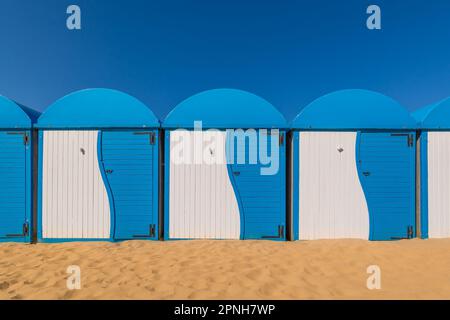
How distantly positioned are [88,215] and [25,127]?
214cm

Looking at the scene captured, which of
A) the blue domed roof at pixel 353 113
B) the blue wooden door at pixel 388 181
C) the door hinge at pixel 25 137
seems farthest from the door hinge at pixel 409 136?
the door hinge at pixel 25 137

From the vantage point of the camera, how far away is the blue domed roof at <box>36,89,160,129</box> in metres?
4.18

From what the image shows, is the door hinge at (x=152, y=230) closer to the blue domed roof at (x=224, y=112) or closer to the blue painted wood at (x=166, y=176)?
the blue painted wood at (x=166, y=176)

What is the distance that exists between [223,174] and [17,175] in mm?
4087

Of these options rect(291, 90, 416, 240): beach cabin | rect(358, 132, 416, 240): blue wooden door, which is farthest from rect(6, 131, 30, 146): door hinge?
rect(358, 132, 416, 240): blue wooden door

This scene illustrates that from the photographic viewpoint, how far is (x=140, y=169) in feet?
13.8

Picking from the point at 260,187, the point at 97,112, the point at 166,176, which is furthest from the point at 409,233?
the point at 97,112

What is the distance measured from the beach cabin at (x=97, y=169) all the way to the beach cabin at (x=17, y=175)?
25cm

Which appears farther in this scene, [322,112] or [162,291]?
[322,112]

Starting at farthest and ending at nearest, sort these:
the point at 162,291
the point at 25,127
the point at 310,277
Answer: the point at 25,127, the point at 310,277, the point at 162,291

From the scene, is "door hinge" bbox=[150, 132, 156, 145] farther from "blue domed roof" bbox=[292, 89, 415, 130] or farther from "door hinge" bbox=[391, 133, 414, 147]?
"door hinge" bbox=[391, 133, 414, 147]
